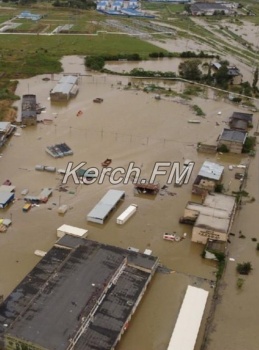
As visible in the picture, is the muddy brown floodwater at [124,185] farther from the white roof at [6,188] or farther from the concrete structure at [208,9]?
the concrete structure at [208,9]

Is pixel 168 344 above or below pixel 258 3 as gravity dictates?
below

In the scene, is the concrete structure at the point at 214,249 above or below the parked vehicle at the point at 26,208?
above

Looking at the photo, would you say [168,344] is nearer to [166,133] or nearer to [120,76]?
[166,133]

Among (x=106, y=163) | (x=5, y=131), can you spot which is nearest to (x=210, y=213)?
(x=106, y=163)

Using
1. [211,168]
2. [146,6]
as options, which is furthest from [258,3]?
[211,168]

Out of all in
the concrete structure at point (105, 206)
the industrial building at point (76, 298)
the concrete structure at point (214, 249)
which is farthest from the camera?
the concrete structure at point (105, 206)

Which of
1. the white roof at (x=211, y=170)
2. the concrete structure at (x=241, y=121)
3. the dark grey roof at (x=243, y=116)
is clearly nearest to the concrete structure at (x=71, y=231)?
the white roof at (x=211, y=170)

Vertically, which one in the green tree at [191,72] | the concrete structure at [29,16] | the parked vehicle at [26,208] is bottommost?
→ the parked vehicle at [26,208]
